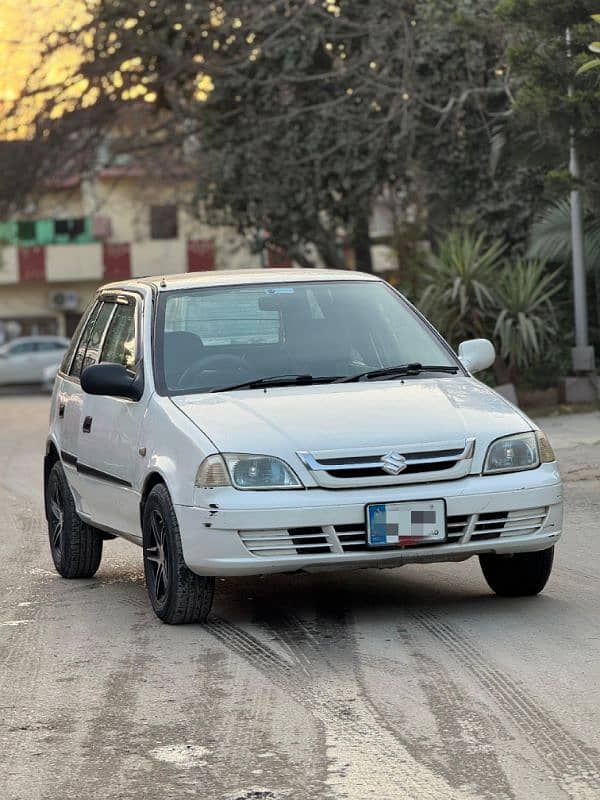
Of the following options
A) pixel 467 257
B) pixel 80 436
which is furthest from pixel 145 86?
pixel 80 436

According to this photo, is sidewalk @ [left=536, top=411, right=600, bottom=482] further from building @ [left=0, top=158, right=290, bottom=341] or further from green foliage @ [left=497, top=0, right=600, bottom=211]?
building @ [left=0, top=158, right=290, bottom=341]

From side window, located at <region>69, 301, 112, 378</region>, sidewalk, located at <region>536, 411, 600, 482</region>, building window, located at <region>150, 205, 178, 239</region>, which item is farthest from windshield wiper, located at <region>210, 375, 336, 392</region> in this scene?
building window, located at <region>150, 205, 178, 239</region>

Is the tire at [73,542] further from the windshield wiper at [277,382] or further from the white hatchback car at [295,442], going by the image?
the windshield wiper at [277,382]

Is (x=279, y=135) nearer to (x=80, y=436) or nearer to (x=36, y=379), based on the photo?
(x=80, y=436)

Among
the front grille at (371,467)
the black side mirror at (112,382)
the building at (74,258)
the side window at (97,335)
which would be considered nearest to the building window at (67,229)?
the building at (74,258)

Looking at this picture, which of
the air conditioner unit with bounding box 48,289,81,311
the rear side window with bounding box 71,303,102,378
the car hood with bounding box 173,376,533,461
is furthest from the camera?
the air conditioner unit with bounding box 48,289,81,311

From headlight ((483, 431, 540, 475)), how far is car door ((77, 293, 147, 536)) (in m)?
1.76

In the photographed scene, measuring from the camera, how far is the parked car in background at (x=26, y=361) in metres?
49.5

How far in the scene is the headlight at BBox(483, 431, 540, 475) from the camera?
7582 mm

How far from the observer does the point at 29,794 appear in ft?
16.8

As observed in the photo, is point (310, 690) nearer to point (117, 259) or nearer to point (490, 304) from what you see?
point (490, 304)

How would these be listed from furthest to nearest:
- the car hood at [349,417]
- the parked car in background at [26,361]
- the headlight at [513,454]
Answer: the parked car in background at [26,361]
the headlight at [513,454]
the car hood at [349,417]

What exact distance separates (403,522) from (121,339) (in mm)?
2449

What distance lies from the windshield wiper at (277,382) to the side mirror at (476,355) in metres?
0.95
